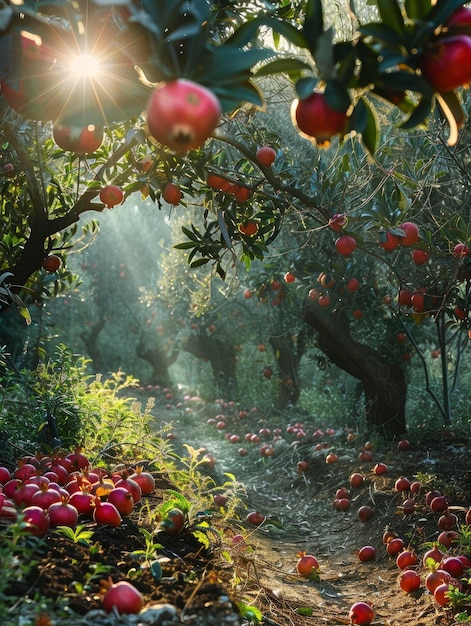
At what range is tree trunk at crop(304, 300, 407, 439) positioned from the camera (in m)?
7.41

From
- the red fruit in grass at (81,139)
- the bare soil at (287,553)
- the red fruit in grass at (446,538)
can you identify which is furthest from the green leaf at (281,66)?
the red fruit in grass at (446,538)

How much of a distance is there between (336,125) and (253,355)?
12.1 m

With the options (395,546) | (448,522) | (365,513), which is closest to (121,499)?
(395,546)

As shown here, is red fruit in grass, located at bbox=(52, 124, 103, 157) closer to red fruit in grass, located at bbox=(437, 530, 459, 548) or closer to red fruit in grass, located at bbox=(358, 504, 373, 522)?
red fruit in grass, located at bbox=(437, 530, 459, 548)

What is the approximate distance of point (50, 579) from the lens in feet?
6.44

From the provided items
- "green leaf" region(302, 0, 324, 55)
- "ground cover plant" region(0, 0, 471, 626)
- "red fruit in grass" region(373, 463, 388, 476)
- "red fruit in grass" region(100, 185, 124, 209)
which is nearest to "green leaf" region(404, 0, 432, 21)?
"ground cover plant" region(0, 0, 471, 626)

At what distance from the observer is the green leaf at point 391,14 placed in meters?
1.47

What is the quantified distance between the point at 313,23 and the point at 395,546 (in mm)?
3708

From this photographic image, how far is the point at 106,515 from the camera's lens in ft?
8.73

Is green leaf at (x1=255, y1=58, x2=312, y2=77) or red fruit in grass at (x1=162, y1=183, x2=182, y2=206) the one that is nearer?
green leaf at (x1=255, y1=58, x2=312, y2=77)

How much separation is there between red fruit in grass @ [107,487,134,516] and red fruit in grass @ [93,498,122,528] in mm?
121

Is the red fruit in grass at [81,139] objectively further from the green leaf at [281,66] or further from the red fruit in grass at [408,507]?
the red fruit in grass at [408,507]

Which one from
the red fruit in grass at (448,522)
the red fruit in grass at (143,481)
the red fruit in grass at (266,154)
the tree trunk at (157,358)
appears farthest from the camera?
the tree trunk at (157,358)

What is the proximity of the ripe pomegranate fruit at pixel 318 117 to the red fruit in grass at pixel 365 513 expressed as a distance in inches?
173
